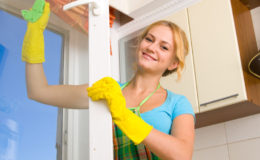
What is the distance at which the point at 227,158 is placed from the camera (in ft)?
6.54

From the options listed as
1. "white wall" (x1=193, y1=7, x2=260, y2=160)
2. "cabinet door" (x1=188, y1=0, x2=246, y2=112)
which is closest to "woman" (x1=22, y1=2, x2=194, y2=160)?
"cabinet door" (x1=188, y1=0, x2=246, y2=112)

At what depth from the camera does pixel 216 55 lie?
1920mm

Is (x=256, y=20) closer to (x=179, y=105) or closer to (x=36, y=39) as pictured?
(x=179, y=105)

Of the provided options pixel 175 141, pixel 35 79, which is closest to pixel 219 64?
pixel 175 141

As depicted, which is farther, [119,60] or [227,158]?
[119,60]

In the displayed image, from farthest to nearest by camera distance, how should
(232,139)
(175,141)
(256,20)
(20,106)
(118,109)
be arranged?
1. (256,20)
2. (232,139)
3. (20,106)
4. (175,141)
5. (118,109)

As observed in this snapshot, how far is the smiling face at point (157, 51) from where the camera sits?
1254 mm

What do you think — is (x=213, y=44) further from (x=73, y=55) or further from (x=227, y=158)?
(x=73, y=55)

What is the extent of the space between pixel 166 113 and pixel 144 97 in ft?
0.43

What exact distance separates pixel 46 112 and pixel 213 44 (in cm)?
114

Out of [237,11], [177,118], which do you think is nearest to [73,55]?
[177,118]

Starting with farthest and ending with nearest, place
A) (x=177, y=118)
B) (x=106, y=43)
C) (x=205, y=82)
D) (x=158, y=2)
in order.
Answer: (x=158, y=2) < (x=205, y=82) < (x=177, y=118) < (x=106, y=43)

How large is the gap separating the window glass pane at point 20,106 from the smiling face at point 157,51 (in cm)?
31

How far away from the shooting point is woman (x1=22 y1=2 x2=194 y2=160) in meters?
0.87
